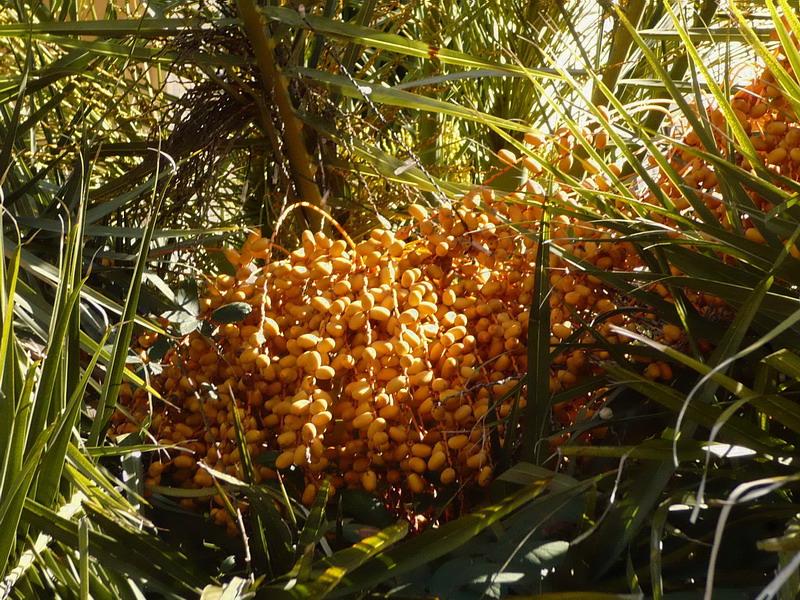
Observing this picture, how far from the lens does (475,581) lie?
53 cm

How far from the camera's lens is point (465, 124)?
145 cm

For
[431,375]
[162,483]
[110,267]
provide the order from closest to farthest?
[431,375]
[162,483]
[110,267]

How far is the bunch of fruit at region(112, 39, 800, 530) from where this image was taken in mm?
660

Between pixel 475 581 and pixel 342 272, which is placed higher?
pixel 342 272

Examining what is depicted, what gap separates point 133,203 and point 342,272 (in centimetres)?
41

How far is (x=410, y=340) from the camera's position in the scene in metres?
0.66

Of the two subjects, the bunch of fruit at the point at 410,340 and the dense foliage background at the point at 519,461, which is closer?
the dense foliage background at the point at 519,461

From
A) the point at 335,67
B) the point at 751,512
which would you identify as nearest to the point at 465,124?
the point at 335,67

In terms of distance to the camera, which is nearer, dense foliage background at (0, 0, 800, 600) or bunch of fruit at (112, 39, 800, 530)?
dense foliage background at (0, 0, 800, 600)

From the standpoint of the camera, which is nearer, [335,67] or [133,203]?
[133,203]

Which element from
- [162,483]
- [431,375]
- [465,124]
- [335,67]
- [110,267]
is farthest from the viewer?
[465,124]

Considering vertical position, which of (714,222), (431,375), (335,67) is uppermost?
(335,67)

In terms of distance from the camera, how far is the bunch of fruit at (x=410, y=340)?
66cm

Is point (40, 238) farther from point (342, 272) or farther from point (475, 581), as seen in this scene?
point (475, 581)
